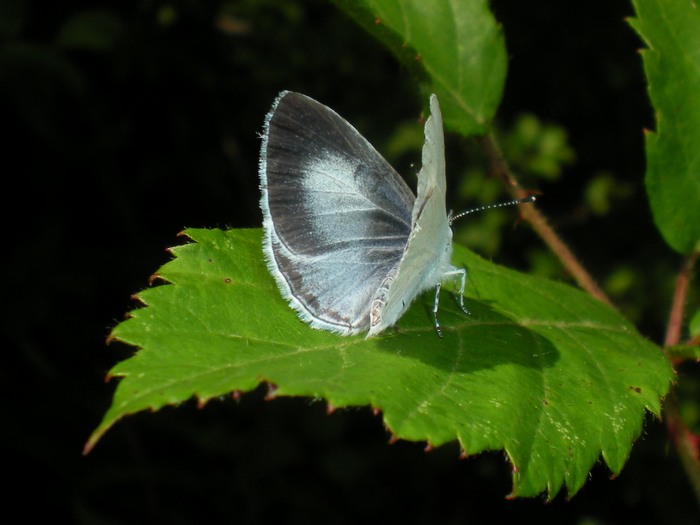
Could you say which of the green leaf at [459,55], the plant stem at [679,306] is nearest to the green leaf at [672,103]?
the plant stem at [679,306]

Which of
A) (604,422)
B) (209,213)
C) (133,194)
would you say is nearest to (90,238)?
(133,194)

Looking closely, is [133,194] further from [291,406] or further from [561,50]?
[561,50]

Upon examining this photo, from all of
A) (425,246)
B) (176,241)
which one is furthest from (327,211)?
(176,241)

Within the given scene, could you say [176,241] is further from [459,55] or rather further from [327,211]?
[327,211]

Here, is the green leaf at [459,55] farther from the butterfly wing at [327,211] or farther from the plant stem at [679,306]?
the plant stem at [679,306]

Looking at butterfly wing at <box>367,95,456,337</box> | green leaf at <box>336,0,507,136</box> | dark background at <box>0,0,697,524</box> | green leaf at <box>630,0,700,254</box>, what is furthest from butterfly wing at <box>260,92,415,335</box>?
dark background at <box>0,0,697,524</box>

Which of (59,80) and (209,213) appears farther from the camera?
(209,213)
